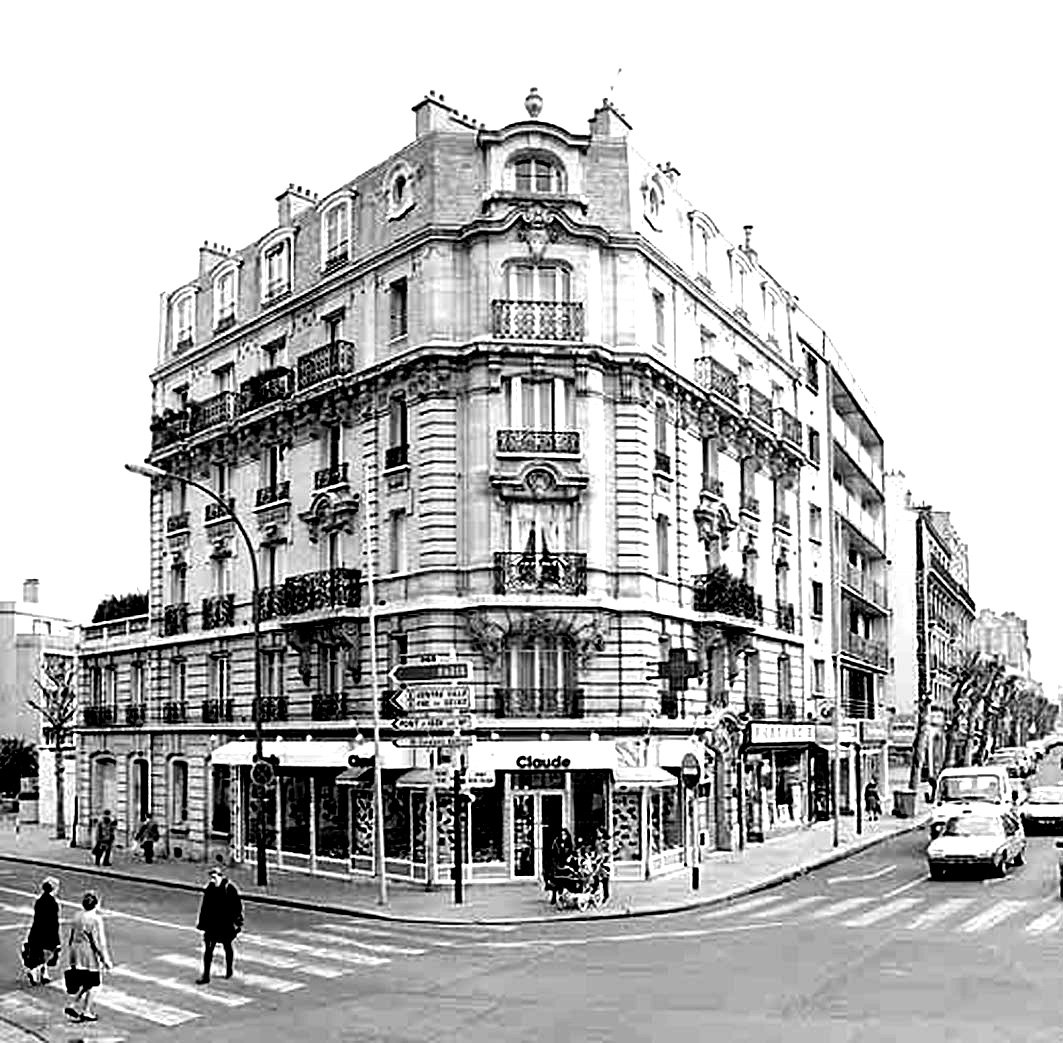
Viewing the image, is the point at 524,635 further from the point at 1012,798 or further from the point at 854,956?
the point at 1012,798

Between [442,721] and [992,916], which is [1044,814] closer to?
[992,916]

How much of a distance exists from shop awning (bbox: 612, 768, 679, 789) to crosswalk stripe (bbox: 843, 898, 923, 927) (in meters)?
6.28

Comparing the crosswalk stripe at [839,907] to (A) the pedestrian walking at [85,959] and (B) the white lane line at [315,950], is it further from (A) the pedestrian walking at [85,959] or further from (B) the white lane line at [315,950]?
(A) the pedestrian walking at [85,959]

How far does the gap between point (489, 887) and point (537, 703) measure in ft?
14.9

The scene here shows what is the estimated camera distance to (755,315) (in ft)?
163

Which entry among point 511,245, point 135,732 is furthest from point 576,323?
point 135,732

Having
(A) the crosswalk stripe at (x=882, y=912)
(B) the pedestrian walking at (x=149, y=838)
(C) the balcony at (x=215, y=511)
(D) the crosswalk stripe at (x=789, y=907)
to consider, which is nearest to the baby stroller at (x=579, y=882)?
(D) the crosswalk stripe at (x=789, y=907)

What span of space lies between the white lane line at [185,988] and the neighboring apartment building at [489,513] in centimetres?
1183

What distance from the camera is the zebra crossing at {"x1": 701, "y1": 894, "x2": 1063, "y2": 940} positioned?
1073 inches

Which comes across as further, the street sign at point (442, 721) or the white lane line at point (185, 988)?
the street sign at point (442, 721)

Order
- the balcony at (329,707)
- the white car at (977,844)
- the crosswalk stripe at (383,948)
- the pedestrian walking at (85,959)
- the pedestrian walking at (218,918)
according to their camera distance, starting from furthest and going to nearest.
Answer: the balcony at (329,707) < the white car at (977,844) < the crosswalk stripe at (383,948) < the pedestrian walking at (218,918) < the pedestrian walking at (85,959)

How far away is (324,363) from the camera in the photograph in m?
41.9

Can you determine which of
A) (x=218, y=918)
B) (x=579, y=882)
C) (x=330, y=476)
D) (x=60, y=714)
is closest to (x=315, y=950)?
(x=218, y=918)

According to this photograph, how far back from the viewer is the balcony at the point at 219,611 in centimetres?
4541
